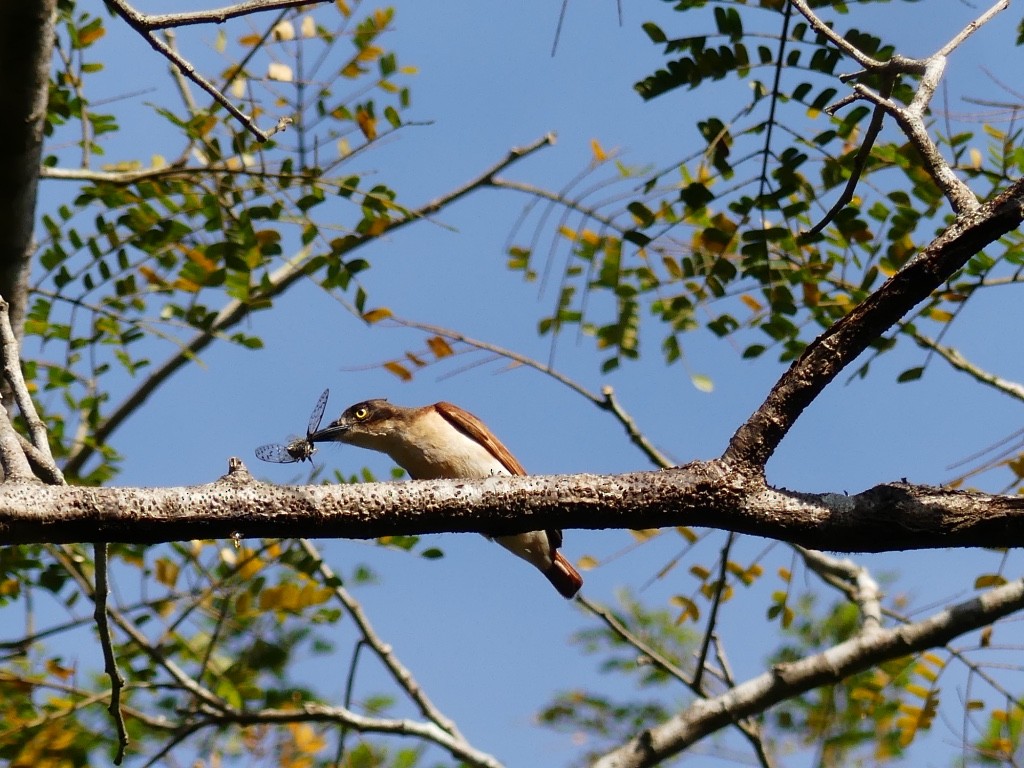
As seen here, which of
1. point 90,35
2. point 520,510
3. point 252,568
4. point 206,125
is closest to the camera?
point 520,510

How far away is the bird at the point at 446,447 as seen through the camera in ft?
18.5

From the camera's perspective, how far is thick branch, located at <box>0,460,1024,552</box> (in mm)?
2398

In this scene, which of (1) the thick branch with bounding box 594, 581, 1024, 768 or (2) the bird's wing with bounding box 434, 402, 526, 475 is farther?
(2) the bird's wing with bounding box 434, 402, 526, 475

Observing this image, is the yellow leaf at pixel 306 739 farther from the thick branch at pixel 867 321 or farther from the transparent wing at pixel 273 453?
the thick branch at pixel 867 321

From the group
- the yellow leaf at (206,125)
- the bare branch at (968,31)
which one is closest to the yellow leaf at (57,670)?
→ the yellow leaf at (206,125)

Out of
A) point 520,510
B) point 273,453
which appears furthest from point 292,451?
point 520,510

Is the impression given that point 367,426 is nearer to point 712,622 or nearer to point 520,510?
point 712,622

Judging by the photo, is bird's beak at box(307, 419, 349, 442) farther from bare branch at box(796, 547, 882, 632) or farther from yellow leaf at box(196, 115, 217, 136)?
bare branch at box(796, 547, 882, 632)

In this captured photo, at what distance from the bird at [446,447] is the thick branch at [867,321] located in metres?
2.98

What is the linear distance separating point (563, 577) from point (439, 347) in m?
1.34

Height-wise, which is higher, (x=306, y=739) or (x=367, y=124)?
(x=367, y=124)

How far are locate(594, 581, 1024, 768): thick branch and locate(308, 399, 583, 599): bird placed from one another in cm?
86

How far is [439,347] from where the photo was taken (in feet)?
Answer: 19.1

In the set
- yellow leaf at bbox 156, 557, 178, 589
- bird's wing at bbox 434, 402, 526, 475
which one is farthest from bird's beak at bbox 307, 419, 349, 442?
yellow leaf at bbox 156, 557, 178, 589
